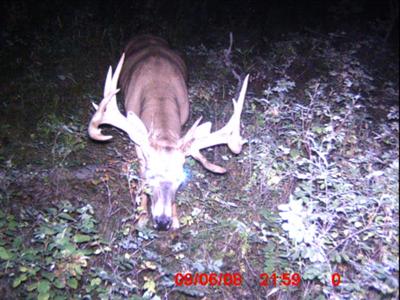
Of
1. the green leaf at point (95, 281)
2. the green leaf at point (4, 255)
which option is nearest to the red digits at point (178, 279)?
the green leaf at point (95, 281)

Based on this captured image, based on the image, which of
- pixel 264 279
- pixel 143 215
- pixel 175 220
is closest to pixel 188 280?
pixel 264 279

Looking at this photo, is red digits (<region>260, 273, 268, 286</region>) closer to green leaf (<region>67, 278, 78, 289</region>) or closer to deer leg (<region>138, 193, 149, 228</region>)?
deer leg (<region>138, 193, 149, 228</region>)

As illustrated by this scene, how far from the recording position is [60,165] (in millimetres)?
5473

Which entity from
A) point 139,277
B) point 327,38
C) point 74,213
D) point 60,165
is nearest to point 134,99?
point 60,165

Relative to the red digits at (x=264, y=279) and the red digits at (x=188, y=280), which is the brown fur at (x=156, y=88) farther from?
the red digits at (x=264, y=279)

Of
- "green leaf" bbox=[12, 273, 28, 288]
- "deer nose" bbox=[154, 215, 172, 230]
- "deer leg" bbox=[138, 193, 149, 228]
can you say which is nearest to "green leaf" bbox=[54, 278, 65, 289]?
"green leaf" bbox=[12, 273, 28, 288]

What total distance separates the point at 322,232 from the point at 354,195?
17.9 inches

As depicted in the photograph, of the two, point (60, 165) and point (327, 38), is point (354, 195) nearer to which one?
point (60, 165)

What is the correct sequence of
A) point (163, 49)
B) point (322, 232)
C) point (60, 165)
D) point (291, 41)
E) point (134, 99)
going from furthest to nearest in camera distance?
point (291, 41) → point (163, 49) → point (134, 99) → point (60, 165) → point (322, 232)
